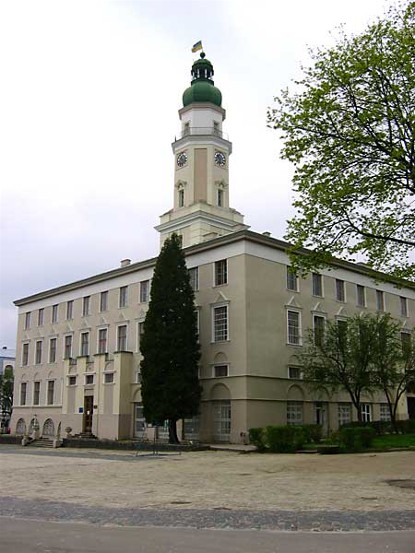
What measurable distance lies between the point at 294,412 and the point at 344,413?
5.08 metres

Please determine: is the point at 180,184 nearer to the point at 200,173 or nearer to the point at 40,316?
the point at 200,173

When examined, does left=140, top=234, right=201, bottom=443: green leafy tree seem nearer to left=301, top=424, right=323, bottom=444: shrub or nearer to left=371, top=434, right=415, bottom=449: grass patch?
left=301, top=424, right=323, bottom=444: shrub

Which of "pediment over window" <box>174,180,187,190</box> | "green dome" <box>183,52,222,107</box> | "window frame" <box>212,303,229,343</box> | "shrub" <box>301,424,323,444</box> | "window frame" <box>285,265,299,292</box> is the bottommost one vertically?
"shrub" <box>301,424,323,444</box>

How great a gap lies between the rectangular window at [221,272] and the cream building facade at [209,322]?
3.5 inches

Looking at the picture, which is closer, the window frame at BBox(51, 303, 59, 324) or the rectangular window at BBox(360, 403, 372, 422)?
the rectangular window at BBox(360, 403, 372, 422)

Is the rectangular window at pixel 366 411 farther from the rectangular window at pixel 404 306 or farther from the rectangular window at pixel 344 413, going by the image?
the rectangular window at pixel 404 306

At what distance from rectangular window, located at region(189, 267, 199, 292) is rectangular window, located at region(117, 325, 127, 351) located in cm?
700

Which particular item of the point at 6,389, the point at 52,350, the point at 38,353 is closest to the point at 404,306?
the point at 52,350

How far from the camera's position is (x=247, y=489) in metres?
15.2

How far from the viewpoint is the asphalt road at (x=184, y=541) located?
8.38 metres

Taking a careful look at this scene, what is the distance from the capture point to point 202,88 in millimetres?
51719

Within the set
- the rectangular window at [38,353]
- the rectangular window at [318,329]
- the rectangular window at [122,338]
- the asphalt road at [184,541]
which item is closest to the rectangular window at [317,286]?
the rectangular window at [318,329]

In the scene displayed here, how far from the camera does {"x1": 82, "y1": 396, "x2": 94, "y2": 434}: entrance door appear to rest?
44.5 m

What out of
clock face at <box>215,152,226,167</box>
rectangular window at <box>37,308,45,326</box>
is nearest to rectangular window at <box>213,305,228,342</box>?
clock face at <box>215,152,226,167</box>
